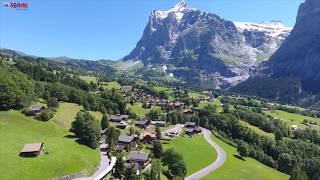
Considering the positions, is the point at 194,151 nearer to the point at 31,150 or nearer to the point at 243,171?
the point at 243,171

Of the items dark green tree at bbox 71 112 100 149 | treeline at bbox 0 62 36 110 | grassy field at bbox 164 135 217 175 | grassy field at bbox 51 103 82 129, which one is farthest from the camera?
grassy field at bbox 51 103 82 129

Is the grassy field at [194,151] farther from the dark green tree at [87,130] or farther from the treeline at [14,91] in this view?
the treeline at [14,91]

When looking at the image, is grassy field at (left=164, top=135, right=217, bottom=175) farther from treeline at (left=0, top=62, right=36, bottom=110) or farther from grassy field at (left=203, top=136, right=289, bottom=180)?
treeline at (left=0, top=62, right=36, bottom=110)

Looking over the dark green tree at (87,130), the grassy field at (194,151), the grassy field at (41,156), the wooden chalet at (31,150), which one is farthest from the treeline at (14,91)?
the grassy field at (194,151)

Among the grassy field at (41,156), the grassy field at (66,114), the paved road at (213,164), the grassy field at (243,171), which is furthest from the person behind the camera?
the grassy field at (66,114)

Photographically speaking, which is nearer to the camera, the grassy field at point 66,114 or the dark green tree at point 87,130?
the dark green tree at point 87,130

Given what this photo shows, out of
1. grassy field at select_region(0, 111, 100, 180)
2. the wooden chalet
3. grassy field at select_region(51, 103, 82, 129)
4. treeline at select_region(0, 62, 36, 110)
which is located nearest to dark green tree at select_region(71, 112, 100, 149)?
grassy field at select_region(0, 111, 100, 180)


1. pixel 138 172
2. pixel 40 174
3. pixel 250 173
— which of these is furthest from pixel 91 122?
pixel 250 173

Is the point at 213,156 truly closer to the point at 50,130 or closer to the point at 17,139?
the point at 50,130
